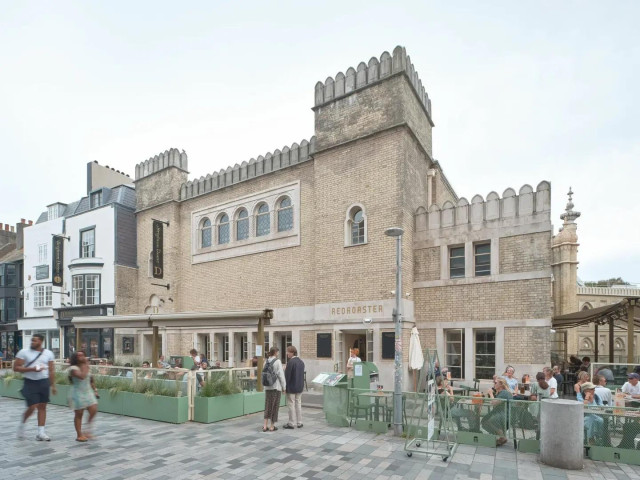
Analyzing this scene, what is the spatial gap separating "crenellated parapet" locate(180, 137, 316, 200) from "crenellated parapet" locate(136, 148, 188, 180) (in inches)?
53.7

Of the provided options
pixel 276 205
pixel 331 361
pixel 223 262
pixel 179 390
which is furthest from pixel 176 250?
pixel 179 390

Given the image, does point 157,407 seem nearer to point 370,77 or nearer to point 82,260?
point 370,77

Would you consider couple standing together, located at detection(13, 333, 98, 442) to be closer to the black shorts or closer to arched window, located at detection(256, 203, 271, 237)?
the black shorts

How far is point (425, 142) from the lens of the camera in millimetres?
17969

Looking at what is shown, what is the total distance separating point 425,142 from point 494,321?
8321 mm

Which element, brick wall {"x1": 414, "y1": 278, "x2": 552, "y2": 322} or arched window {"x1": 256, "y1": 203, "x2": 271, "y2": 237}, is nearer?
brick wall {"x1": 414, "y1": 278, "x2": 552, "y2": 322}

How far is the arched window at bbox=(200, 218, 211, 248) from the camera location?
2230 cm

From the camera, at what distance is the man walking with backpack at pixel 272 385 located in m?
9.02

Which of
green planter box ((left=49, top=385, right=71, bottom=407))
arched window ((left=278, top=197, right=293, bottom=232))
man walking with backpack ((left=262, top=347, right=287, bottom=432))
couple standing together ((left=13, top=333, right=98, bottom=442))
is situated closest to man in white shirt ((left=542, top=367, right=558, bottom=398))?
man walking with backpack ((left=262, top=347, right=287, bottom=432))

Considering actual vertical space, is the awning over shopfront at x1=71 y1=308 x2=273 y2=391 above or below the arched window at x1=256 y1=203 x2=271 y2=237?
below

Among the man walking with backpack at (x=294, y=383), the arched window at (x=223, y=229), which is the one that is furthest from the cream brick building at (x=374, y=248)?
the man walking with backpack at (x=294, y=383)

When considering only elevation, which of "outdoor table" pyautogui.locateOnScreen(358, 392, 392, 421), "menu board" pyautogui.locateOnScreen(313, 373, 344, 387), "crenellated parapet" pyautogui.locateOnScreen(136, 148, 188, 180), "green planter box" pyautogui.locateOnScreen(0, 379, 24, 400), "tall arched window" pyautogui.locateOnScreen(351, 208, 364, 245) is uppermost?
"crenellated parapet" pyautogui.locateOnScreen(136, 148, 188, 180)

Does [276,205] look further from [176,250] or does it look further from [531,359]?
[531,359]

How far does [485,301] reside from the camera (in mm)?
14523
